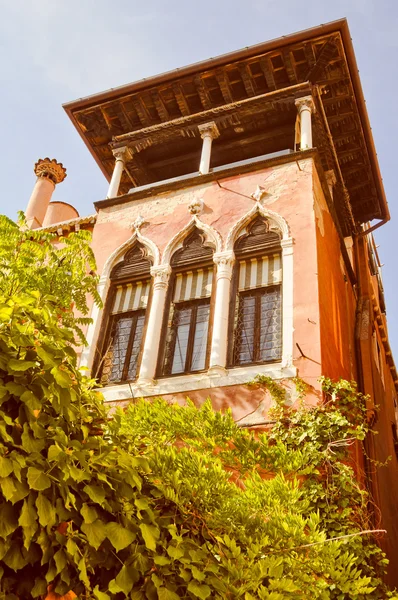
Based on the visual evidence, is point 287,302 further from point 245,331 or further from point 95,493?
point 95,493

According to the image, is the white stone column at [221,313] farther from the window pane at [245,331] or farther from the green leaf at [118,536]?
the green leaf at [118,536]

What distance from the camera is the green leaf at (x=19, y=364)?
353cm

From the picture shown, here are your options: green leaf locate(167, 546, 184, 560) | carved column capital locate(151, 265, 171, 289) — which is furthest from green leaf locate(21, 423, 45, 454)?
carved column capital locate(151, 265, 171, 289)

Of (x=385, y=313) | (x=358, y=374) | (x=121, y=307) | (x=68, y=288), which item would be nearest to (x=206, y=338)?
(x=121, y=307)

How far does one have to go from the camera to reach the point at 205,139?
11.5 m

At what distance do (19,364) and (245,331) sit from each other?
5.22m

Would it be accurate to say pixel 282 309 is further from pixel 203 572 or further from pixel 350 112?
pixel 350 112

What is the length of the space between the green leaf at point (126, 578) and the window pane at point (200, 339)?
4766mm

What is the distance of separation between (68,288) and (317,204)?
4.54 m

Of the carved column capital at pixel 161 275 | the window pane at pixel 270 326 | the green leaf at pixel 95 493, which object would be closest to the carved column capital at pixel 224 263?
the window pane at pixel 270 326

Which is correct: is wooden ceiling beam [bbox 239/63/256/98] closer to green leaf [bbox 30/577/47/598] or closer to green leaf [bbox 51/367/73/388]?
green leaf [bbox 51/367/73/388]

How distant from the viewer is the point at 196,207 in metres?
10.0

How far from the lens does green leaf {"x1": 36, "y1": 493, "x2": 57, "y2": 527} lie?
3.38m

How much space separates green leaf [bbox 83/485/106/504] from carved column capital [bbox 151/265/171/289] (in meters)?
5.87
